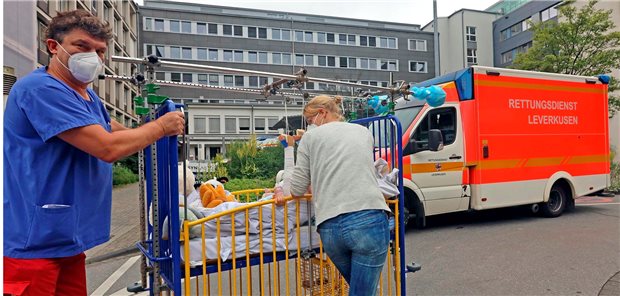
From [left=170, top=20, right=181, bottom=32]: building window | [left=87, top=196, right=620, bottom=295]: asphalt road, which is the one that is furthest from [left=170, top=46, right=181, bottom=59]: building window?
[left=87, top=196, right=620, bottom=295]: asphalt road

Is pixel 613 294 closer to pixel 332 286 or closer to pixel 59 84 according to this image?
pixel 332 286

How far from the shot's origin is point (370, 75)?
47.5m

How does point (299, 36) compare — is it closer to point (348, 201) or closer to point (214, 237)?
point (214, 237)

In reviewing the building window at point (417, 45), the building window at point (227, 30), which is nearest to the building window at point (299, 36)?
the building window at point (227, 30)

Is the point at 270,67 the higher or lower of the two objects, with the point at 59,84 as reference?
higher

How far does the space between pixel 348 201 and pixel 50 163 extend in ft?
5.40

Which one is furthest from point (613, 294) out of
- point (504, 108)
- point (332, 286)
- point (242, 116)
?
point (242, 116)

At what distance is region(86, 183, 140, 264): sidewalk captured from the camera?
6948 mm

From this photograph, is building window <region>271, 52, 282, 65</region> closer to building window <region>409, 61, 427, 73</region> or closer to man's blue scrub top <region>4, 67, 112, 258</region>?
building window <region>409, 61, 427, 73</region>

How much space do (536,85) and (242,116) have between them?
24342mm

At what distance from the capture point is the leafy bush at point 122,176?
2097 cm

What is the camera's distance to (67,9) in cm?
2386

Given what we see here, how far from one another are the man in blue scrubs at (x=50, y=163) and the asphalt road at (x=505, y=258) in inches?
131

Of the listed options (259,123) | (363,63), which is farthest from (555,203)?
(363,63)
